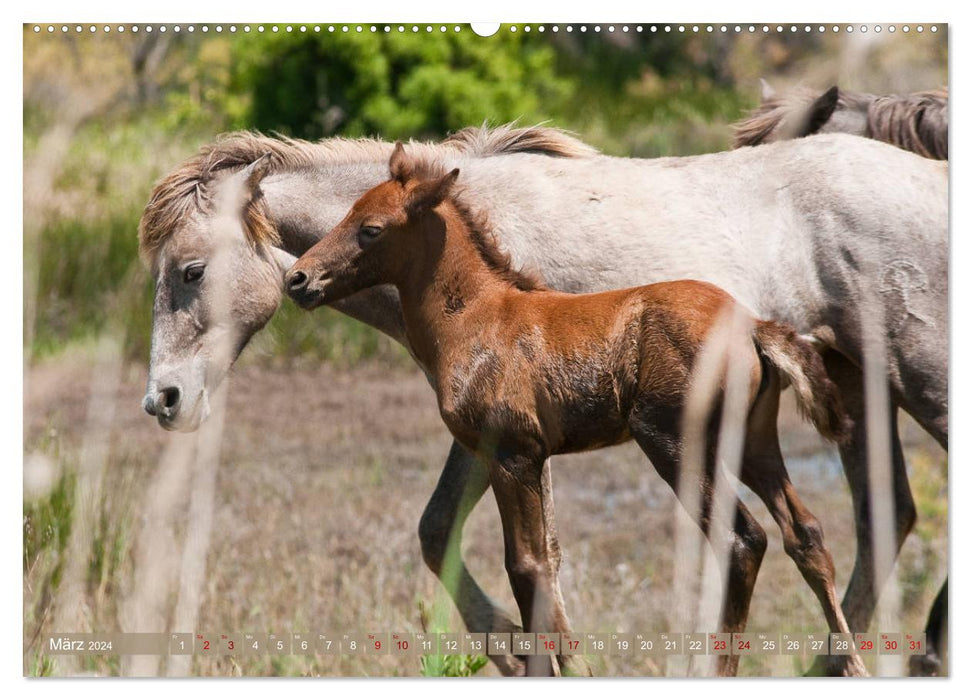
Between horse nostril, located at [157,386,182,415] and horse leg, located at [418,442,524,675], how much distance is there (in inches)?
40.0

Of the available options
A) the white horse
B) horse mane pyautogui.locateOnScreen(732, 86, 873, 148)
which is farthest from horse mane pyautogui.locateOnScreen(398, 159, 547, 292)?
horse mane pyautogui.locateOnScreen(732, 86, 873, 148)

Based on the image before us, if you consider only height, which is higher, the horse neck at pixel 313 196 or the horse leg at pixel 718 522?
the horse neck at pixel 313 196

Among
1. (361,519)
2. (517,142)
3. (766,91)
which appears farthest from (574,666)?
(361,519)

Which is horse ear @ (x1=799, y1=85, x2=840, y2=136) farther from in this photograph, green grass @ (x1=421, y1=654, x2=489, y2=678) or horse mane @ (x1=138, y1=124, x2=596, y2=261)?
green grass @ (x1=421, y1=654, x2=489, y2=678)

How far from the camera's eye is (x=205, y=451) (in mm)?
3967

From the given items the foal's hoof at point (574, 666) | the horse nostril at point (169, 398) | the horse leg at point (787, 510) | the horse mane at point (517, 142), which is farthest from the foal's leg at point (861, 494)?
the horse nostril at point (169, 398)

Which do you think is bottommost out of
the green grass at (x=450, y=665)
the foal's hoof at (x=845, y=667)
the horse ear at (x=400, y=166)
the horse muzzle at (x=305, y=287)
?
the green grass at (x=450, y=665)

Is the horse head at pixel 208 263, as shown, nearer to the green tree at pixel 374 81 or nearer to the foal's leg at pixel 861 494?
the green tree at pixel 374 81

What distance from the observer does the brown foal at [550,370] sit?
3549 millimetres

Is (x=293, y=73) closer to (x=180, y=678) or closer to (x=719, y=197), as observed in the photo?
(x=719, y=197)

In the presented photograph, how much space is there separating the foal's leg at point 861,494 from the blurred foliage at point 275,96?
3.81ft

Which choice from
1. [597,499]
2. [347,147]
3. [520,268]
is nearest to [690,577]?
[520,268]

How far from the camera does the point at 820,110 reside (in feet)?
16.9

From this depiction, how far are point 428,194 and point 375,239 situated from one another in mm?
220
